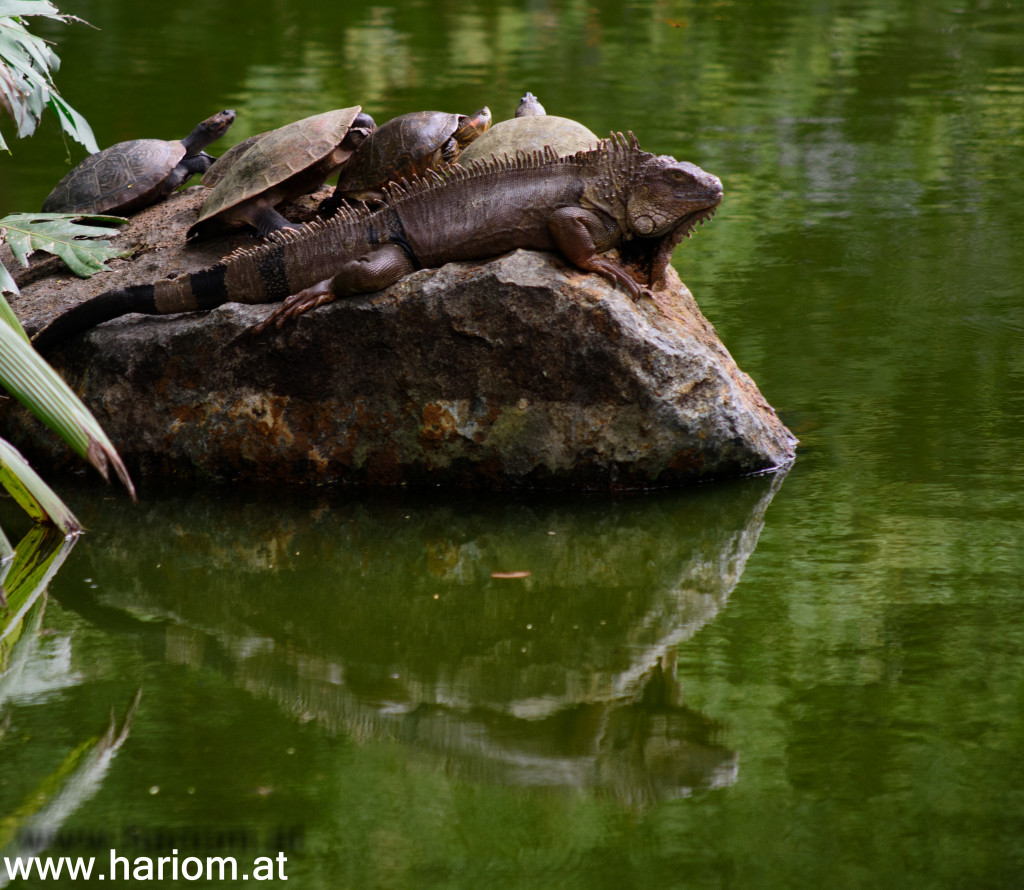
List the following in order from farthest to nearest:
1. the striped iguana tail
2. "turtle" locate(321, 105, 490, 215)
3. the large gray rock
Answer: "turtle" locate(321, 105, 490, 215)
the striped iguana tail
the large gray rock

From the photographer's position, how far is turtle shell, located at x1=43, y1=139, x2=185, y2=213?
6.20 metres

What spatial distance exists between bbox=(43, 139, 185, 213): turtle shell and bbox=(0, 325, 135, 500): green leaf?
2648 millimetres

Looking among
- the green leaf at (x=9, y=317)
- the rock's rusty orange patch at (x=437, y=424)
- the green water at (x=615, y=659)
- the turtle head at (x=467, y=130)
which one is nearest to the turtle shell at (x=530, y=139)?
the turtle head at (x=467, y=130)

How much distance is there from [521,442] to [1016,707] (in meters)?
2.04

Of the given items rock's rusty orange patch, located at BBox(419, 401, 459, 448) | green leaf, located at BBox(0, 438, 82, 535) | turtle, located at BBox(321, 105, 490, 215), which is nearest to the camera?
green leaf, located at BBox(0, 438, 82, 535)

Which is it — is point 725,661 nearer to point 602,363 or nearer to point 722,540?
point 722,540

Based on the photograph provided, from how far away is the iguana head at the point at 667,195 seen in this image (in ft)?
15.4

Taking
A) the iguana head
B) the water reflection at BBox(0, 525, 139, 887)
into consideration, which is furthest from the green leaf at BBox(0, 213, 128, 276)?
the iguana head

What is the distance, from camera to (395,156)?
221 inches

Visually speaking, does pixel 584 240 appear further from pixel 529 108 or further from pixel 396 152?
pixel 529 108

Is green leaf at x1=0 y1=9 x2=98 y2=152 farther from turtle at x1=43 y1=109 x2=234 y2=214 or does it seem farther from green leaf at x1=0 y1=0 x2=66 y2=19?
turtle at x1=43 y1=109 x2=234 y2=214

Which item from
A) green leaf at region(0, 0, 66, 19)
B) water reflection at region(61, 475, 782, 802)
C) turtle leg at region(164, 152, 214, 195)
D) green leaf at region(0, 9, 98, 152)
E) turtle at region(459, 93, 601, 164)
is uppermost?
green leaf at region(0, 0, 66, 19)

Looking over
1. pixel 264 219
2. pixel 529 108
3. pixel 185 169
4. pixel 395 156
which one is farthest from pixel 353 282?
pixel 185 169

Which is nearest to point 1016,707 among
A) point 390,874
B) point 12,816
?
point 390,874
